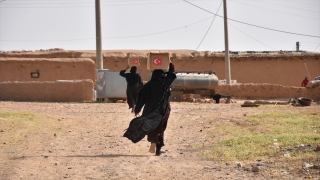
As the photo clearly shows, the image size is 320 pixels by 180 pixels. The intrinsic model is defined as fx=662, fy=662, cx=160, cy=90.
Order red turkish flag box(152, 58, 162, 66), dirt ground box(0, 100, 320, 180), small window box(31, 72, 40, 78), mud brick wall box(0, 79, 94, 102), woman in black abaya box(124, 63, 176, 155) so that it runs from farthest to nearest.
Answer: small window box(31, 72, 40, 78), mud brick wall box(0, 79, 94, 102), red turkish flag box(152, 58, 162, 66), woman in black abaya box(124, 63, 176, 155), dirt ground box(0, 100, 320, 180)

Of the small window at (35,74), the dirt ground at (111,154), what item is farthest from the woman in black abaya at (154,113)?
the small window at (35,74)

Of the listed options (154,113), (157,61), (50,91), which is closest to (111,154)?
(154,113)

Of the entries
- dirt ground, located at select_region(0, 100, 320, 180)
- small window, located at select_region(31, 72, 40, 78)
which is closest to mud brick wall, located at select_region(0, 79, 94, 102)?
dirt ground, located at select_region(0, 100, 320, 180)

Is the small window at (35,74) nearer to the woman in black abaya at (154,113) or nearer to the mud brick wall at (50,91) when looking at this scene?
the mud brick wall at (50,91)

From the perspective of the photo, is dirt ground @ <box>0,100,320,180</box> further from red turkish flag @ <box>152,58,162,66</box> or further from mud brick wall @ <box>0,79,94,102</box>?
mud brick wall @ <box>0,79,94,102</box>

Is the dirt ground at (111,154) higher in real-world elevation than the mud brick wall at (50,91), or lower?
lower

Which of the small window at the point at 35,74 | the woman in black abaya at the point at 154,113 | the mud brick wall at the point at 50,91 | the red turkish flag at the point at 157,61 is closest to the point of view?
the woman in black abaya at the point at 154,113

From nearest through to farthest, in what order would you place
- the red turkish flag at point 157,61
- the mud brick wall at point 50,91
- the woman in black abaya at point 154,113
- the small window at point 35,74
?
→ the woman in black abaya at point 154,113
the red turkish flag at point 157,61
the mud brick wall at point 50,91
the small window at point 35,74

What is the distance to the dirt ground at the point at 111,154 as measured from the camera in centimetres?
869

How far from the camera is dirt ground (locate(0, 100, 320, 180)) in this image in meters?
8.69

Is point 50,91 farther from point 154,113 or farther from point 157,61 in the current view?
point 154,113

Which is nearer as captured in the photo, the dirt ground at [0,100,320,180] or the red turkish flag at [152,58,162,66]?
the dirt ground at [0,100,320,180]

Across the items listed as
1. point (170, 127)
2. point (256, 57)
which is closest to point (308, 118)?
point (170, 127)

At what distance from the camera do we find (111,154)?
10.9 meters
